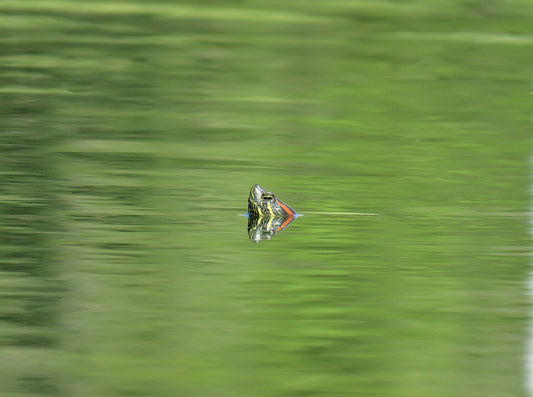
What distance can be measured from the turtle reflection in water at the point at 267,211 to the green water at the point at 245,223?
14 centimetres

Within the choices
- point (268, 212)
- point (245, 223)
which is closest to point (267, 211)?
point (268, 212)

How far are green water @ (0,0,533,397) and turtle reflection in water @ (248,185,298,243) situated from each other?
137 mm

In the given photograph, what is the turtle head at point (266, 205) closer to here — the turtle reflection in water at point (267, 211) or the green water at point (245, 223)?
the turtle reflection in water at point (267, 211)

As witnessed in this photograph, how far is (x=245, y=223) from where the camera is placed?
10180 millimetres

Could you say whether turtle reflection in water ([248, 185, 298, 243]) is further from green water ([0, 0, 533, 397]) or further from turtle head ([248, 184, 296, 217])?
green water ([0, 0, 533, 397])

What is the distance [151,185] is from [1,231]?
1.98 meters

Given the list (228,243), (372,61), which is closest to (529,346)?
(228,243)

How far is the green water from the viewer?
703 centimetres

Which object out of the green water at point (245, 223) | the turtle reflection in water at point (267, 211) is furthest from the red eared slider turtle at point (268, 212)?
the green water at point (245, 223)

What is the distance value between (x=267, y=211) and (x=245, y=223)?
0.28 metres

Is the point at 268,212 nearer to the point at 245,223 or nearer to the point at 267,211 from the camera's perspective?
the point at 267,211

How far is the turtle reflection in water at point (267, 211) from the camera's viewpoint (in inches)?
403

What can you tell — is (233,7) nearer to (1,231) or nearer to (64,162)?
(64,162)

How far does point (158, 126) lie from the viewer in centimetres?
1422
